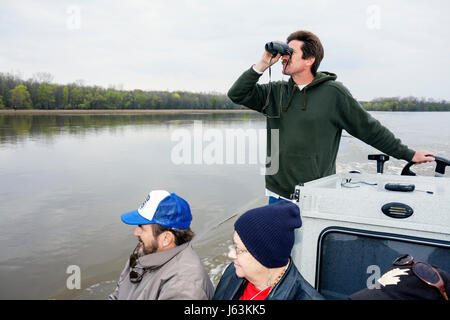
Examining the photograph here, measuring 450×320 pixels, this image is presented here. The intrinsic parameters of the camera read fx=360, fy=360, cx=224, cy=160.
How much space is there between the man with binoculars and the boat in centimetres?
54

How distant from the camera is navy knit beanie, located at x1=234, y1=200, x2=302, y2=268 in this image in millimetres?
1387

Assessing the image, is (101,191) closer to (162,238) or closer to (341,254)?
(162,238)

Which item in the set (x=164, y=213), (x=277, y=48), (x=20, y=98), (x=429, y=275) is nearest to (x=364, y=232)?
(x=429, y=275)

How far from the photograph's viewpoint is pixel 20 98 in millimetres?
68375

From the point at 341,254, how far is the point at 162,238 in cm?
91

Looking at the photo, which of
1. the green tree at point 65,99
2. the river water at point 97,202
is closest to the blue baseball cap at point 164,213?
the river water at point 97,202

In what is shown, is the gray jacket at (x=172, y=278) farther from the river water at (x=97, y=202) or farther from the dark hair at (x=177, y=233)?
the river water at (x=97, y=202)

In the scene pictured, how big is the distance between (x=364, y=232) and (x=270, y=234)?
486 millimetres

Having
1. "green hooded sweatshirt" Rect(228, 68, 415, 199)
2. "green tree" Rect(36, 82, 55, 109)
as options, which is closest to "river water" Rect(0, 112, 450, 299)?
"green hooded sweatshirt" Rect(228, 68, 415, 199)

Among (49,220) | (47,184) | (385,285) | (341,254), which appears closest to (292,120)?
(341,254)

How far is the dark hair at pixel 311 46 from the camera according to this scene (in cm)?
227

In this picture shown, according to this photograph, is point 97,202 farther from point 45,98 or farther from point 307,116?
point 45,98

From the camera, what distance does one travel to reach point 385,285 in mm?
1058
